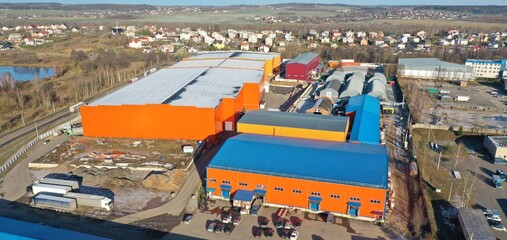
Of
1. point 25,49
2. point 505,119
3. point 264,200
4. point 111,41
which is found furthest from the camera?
point 111,41

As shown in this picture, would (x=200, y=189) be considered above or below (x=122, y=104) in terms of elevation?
below

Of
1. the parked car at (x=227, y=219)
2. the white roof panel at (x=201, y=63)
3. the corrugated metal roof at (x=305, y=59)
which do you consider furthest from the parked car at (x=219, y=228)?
the corrugated metal roof at (x=305, y=59)

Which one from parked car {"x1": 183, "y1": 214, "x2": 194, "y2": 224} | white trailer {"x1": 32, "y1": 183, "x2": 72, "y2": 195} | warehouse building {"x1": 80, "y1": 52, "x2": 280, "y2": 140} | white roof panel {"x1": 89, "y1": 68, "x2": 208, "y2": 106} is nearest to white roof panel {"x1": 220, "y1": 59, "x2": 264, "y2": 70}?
white roof panel {"x1": 89, "y1": 68, "x2": 208, "y2": 106}

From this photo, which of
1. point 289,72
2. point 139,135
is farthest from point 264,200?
point 289,72

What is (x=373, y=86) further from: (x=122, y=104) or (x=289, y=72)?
(x=122, y=104)

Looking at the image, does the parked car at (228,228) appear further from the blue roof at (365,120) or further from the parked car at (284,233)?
the blue roof at (365,120)
